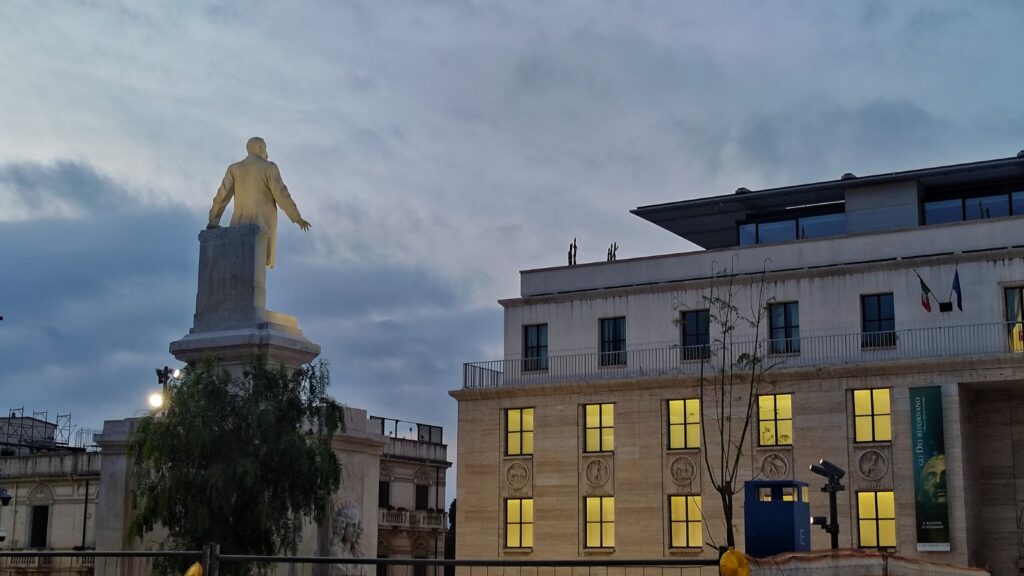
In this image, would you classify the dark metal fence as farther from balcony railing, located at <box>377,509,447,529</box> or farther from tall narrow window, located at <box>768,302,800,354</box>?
balcony railing, located at <box>377,509,447,529</box>

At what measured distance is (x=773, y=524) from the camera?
68.9ft

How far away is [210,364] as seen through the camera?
66.8 ft

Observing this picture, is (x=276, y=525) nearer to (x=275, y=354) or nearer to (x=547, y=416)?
(x=275, y=354)

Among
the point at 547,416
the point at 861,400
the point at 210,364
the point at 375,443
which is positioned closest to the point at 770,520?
the point at 375,443

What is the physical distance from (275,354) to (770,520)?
8.64 metres

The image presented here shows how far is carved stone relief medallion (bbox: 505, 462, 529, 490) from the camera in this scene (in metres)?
54.5

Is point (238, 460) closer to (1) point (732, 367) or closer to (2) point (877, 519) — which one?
(1) point (732, 367)

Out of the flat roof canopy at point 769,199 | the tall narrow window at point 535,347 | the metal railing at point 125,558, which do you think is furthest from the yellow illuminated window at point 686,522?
the metal railing at point 125,558

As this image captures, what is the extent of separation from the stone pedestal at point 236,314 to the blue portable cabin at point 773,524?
26.1 ft

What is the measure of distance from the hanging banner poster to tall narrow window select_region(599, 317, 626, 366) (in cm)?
1228

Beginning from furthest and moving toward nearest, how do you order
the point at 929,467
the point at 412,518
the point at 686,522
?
the point at 412,518 → the point at 686,522 → the point at 929,467

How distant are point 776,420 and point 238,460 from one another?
111ft

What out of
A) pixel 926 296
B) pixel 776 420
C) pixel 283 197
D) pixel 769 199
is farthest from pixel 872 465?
pixel 283 197

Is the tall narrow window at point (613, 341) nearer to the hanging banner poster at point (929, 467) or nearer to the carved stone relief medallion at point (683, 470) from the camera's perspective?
the carved stone relief medallion at point (683, 470)
